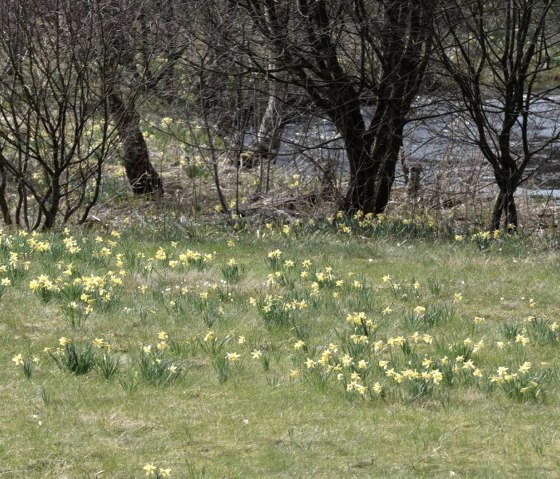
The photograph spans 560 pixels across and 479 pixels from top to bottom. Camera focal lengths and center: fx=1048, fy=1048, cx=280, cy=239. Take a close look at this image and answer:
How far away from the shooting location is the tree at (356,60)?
10750 mm

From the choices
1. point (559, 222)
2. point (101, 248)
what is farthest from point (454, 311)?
point (559, 222)

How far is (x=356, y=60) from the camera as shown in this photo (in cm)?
1165

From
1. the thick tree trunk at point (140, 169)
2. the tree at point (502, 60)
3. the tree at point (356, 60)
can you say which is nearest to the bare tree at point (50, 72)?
the tree at point (356, 60)

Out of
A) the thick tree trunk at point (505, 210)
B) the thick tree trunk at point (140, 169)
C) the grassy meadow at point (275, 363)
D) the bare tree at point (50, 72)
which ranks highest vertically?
the bare tree at point (50, 72)

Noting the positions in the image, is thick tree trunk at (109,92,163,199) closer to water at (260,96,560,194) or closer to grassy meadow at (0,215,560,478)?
water at (260,96,560,194)

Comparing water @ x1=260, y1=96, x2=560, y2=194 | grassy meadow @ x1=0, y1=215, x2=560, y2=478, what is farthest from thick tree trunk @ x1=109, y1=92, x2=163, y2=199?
grassy meadow @ x1=0, y1=215, x2=560, y2=478

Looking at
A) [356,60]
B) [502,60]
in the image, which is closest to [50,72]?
[356,60]

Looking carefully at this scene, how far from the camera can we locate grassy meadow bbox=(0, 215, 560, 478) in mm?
4484

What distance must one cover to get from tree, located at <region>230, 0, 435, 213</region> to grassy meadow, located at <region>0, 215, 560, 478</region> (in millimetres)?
2939

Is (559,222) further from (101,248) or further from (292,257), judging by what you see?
(101,248)

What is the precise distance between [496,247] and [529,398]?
4166 mm

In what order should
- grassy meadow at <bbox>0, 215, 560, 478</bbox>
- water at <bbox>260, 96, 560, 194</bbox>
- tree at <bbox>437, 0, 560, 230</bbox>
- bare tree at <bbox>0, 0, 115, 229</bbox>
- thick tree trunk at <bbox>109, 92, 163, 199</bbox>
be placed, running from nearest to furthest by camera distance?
grassy meadow at <bbox>0, 215, 560, 478</bbox> < bare tree at <bbox>0, 0, 115, 229</bbox> < tree at <bbox>437, 0, 560, 230</bbox> < water at <bbox>260, 96, 560, 194</bbox> < thick tree trunk at <bbox>109, 92, 163, 199</bbox>

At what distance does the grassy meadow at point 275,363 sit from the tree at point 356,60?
2.94m

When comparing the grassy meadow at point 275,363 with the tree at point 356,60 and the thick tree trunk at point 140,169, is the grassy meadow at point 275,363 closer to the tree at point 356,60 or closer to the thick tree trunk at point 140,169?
the tree at point 356,60
